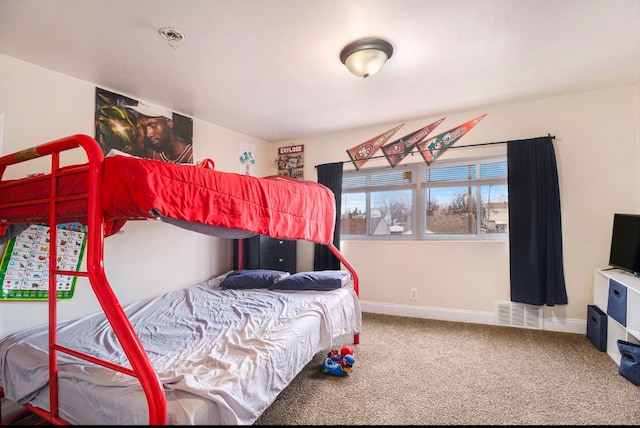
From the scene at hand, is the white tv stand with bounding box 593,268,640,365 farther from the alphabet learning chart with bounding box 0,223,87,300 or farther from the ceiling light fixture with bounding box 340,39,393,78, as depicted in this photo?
the alphabet learning chart with bounding box 0,223,87,300

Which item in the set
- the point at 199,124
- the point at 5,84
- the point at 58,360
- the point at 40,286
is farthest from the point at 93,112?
Answer: the point at 58,360

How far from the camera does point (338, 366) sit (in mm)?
1920

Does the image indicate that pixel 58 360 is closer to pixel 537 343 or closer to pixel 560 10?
pixel 560 10

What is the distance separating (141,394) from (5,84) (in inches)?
88.6

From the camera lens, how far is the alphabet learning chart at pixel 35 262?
1875 millimetres

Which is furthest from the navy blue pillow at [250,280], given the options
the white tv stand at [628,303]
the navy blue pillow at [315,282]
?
the white tv stand at [628,303]

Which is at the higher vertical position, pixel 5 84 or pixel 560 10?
pixel 560 10

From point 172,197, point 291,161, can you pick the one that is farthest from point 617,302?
point 291,161

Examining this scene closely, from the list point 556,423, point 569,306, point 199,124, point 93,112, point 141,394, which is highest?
point 199,124

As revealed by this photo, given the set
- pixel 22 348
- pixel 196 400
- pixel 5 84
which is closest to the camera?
pixel 196 400

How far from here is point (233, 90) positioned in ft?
8.27

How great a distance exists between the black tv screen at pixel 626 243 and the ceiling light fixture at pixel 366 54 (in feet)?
7.70

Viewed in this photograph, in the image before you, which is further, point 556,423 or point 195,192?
point 195,192

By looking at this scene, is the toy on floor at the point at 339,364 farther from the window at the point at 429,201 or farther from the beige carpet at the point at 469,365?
the window at the point at 429,201
